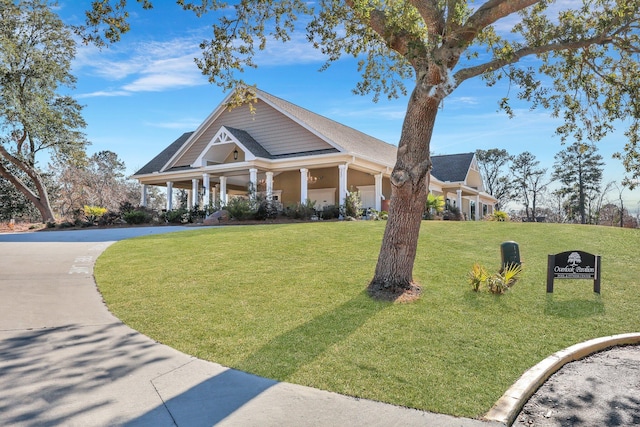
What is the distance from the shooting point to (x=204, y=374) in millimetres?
4621

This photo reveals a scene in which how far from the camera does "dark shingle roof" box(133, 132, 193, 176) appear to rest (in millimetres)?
26734

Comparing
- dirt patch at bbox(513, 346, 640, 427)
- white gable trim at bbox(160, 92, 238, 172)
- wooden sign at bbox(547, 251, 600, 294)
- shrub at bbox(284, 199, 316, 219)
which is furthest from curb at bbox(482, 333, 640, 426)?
white gable trim at bbox(160, 92, 238, 172)

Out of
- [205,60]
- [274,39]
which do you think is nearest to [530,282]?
[274,39]

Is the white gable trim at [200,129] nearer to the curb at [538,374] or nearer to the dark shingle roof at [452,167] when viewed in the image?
the dark shingle roof at [452,167]

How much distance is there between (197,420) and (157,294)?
4.42 meters

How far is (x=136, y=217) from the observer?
21.6 meters

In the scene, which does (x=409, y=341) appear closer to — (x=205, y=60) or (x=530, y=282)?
(x=530, y=282)

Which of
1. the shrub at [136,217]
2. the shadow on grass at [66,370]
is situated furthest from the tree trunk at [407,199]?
the shrub at [136,217]

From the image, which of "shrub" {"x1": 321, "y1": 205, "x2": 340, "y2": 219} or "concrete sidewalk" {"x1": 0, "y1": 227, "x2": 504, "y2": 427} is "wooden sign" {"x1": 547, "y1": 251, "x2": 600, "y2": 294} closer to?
"concrete sidewalk" {"x1": 0, "y1": 227, "x2": 504, "y2": 427}

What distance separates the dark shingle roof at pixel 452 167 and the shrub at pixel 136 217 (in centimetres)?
1903

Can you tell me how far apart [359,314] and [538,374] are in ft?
8.33

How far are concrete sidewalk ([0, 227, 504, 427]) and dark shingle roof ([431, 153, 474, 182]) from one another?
89.4 feet

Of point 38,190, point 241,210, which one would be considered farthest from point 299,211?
point 38,190

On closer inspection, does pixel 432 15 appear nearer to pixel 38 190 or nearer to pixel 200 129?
pixel 200 129
